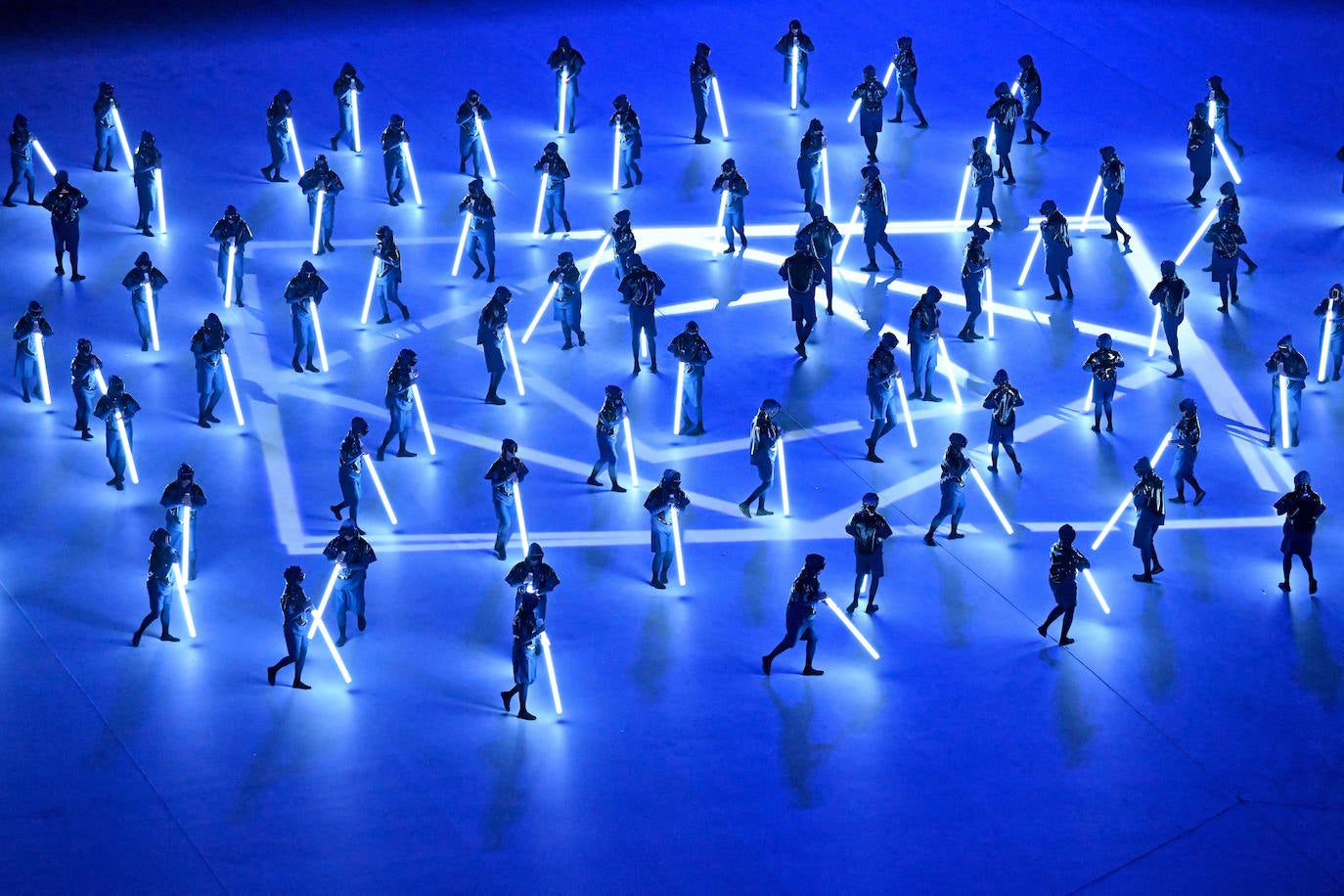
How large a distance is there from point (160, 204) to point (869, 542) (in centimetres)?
1335

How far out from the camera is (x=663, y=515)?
2392cm

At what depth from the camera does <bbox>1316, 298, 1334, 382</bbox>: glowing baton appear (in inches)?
1112

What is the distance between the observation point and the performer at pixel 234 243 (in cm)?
2902

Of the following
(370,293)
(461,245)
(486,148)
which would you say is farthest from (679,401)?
(486,148)

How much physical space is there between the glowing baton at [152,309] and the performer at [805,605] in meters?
10.3

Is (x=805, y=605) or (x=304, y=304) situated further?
(x=304, y=304)

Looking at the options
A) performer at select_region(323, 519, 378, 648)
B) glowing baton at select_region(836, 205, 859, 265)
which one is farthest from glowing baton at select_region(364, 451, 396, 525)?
glowing baton at select_region(836, 205, 859, 265)

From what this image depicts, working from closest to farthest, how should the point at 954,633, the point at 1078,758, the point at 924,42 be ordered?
the point at 1078,758 < the point at 954,633 < the point at 924,42

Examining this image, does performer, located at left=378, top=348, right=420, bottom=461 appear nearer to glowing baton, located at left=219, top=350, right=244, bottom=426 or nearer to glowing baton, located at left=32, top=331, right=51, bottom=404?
glowing baton, located at left=219, top=350, right=244, bottom=426

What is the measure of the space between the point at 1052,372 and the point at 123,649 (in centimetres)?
1289

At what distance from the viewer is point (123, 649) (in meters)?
23.0

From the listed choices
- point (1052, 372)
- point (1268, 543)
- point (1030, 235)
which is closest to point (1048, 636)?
point (1268, 543)

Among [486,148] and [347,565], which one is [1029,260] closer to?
[486,148]

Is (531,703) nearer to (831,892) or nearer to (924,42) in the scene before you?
(831,892)
